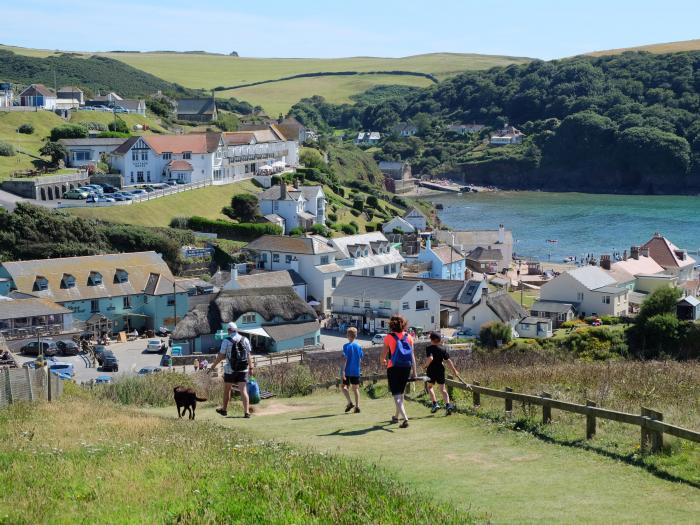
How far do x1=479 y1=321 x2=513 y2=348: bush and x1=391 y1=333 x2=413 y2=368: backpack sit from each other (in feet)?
98.9

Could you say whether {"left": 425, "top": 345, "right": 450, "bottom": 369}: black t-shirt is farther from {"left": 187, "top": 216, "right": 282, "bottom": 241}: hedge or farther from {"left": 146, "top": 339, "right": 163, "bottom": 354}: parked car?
{"left": 187, "top": 216, "right": 282, "bottom": 241}: hedge

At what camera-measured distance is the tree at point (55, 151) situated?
7394 cm

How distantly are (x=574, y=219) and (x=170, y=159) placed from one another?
56.1 m

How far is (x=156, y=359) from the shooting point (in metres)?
39.7

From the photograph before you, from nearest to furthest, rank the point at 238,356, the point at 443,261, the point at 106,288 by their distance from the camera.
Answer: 1. the point at 238,356
2. the point at 106,288
3. the point at 443,261

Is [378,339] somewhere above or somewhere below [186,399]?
below

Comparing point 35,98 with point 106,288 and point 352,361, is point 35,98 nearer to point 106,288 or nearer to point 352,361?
point 106,288

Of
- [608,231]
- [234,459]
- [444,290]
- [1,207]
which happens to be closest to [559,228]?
[608,231]

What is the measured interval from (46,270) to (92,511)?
38.0 metres

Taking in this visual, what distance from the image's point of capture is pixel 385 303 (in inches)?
1939

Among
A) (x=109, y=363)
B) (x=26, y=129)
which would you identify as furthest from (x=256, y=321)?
(x=26, y=129)

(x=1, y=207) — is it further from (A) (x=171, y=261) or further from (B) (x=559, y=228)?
(B) (x=559, y=228)

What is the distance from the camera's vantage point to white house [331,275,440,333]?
49125 mm

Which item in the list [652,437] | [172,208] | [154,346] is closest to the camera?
[652,437]
